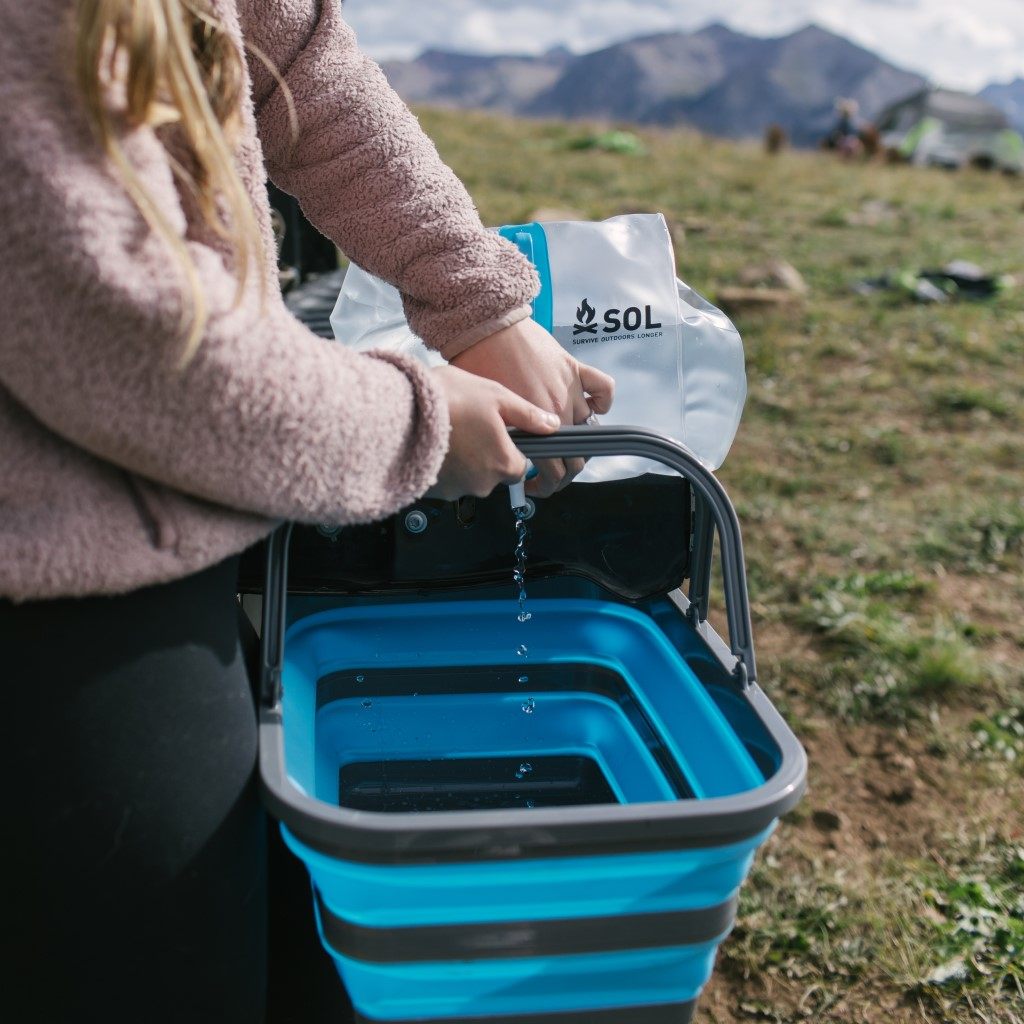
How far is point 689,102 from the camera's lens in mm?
125750

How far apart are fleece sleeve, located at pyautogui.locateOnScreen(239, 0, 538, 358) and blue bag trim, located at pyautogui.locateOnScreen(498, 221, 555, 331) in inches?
9.1

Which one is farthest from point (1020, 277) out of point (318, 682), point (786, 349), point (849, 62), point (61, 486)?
point (849, 62)

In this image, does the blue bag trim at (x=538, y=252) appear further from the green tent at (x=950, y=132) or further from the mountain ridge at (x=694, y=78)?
the mountain ridge at (x=694, y=78)

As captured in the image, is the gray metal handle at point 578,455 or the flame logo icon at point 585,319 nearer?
the gray metal handle at point 578,455

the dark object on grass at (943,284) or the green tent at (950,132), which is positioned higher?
the dark object on grass at (943,284)

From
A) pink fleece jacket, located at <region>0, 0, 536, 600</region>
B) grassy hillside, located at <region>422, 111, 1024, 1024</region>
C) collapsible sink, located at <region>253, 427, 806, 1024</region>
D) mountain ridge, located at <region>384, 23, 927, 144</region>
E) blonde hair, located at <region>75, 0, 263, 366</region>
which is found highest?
blonde hair, located at <region>75, 0, 263, 366</region>

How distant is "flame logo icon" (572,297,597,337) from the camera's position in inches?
51.8

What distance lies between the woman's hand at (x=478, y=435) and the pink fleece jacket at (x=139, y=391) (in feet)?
0.20

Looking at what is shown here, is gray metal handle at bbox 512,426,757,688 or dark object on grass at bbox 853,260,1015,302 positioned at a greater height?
gray metal handle at bbox 512,426,757,688

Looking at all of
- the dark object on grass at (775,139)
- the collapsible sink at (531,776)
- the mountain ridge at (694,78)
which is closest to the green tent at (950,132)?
the dark object on grass at (775,139)

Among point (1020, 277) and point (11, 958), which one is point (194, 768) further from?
point (1020, 277)

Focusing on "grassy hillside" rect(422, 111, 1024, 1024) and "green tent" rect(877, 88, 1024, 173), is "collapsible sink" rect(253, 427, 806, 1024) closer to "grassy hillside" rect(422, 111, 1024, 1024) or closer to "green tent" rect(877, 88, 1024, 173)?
"grassy hillside" rect(422, 111, 1024, 1024)

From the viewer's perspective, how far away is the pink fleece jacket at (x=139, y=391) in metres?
0.67

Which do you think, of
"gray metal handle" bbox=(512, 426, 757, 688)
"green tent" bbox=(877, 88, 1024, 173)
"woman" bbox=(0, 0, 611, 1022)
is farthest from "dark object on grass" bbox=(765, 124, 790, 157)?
"woman" bbox=(0, 0, 611, 1022)
